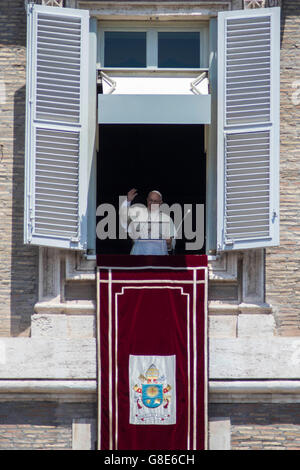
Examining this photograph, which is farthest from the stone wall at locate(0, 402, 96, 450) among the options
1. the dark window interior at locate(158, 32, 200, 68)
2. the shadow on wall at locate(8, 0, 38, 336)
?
the dark window interior at locate(158, 32, 200, 68)

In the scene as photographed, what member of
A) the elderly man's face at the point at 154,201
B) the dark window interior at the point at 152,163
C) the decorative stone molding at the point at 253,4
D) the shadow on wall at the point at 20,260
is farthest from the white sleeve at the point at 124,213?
the decorative stone molding at the point at 253,4

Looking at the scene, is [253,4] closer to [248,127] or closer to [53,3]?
[248,127]

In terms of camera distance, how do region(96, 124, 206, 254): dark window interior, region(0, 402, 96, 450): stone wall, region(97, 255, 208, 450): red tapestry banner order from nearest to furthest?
region(97, 255, 208, 450): red tapestry banner → region(0, 402, 96, 450): stone wall → region(96, 124, 206, 254): dark window interior

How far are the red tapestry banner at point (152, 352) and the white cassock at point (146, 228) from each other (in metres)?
0.27

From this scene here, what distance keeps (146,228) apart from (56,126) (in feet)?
4.50

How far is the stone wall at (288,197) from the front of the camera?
14102 mm

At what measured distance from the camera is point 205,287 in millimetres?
13828

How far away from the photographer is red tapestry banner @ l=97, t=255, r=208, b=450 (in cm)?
1362

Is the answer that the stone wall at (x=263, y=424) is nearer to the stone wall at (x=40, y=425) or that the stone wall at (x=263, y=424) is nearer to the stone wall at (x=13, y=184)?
the stone wall at (x=40, y=425)

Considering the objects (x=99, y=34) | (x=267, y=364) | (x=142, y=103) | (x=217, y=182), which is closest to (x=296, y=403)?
(x=267, y=364)

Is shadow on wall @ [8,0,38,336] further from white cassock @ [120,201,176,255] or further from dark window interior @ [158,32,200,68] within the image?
dark window interior @ [158,32,200,68]
